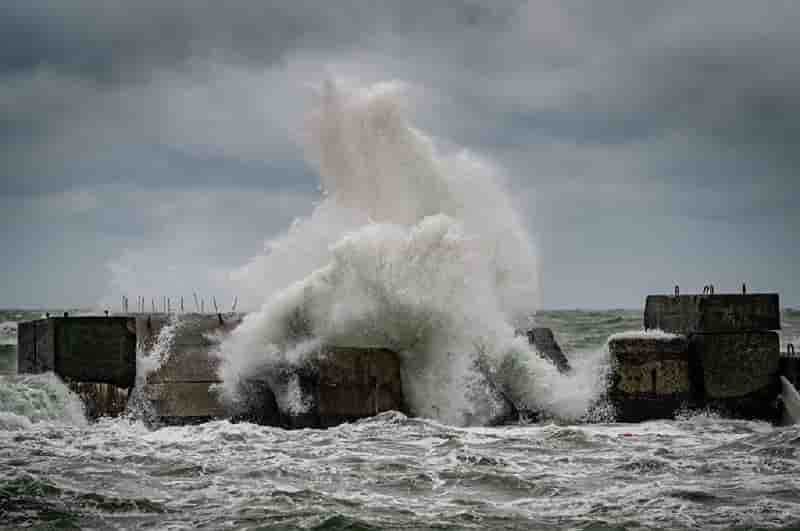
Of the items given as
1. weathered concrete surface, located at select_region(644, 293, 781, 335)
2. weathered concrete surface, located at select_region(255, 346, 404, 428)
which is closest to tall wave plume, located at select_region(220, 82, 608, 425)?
weathered concrete surface, located at select_region(255, 346, 404, 428)

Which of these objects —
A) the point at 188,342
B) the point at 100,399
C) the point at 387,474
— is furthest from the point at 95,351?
the point at 387,474

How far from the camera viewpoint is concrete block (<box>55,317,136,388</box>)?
1074cm

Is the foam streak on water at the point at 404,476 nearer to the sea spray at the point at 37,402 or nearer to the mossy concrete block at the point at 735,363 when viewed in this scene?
the sea spray at the point at 37,402

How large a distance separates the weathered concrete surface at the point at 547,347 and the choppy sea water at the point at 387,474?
4.42 feet

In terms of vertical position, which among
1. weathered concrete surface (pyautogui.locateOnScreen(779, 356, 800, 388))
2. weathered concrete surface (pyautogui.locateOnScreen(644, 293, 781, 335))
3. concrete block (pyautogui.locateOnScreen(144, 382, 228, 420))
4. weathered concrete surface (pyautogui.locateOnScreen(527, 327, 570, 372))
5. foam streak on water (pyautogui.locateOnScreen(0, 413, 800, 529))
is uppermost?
weathered concrete surface (pyautogui.locateOnScreen(644, 293, 781, 335))

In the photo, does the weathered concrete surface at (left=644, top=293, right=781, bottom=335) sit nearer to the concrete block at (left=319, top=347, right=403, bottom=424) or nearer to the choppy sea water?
the choppy sea water

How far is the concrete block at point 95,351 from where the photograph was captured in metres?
10.7

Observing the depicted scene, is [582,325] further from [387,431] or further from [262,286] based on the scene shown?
[387,431]

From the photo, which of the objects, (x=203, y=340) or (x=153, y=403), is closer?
(x=153, y=403)

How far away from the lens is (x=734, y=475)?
7.97 meters

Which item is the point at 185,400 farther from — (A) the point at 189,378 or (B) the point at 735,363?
(B) the point at 735,363

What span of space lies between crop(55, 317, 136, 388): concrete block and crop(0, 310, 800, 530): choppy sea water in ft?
0.86

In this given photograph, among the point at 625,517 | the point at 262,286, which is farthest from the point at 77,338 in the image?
the point at 625,517

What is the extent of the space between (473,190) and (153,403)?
5092mm
